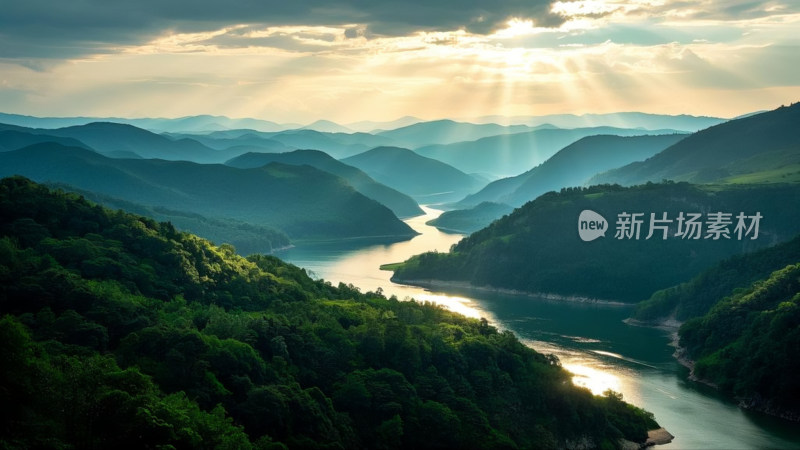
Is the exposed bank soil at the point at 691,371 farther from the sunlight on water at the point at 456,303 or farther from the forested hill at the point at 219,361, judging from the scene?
the sunlight on water at the point at 456,303

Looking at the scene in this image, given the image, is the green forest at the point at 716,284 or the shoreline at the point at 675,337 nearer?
the shoreline at the point at 675,337

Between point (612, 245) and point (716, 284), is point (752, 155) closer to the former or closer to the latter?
point (612, 245)

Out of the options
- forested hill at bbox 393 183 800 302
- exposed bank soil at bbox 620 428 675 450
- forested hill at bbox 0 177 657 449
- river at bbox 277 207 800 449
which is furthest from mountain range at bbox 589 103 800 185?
forested hill at bbox 0 177 657 449

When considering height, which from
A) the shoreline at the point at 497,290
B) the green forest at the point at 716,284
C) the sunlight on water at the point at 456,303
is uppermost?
the green forest at the point at 716,284

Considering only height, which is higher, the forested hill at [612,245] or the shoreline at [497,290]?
the forested hill at [612,245]

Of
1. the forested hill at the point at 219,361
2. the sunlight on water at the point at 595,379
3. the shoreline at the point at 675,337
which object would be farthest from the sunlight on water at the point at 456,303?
the forested hill at the point at 219,361

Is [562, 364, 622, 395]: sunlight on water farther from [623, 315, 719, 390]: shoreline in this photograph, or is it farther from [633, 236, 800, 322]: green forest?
[633, 236, 800, 322]: green forest
